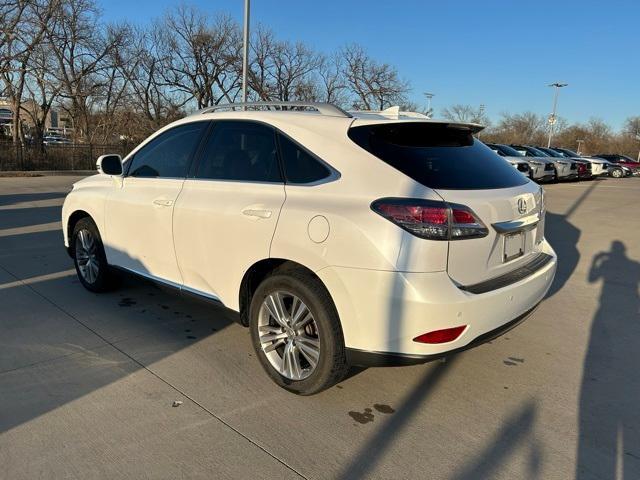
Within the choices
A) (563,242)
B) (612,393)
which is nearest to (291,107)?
(612,393)

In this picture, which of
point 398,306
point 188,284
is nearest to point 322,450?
point 398,306

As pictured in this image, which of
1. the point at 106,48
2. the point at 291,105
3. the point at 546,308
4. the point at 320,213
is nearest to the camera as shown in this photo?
the point at 320,213

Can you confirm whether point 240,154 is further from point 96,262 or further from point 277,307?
point 96,262

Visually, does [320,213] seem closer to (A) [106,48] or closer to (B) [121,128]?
(A) [106,48]

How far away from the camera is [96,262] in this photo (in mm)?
4980

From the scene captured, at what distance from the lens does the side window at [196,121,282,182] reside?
337 centimetres

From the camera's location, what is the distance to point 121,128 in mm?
36469

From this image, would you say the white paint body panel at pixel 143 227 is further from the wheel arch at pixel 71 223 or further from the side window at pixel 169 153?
the wheel arch at pixel 71 223

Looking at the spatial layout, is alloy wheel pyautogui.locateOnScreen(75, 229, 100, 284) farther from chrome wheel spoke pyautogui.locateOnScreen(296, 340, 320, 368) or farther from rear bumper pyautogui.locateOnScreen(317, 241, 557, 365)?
rear bumper pyautogui.locateOnScreen(317, 241, 557, 365)

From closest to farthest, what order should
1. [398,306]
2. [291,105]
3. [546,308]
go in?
[398,306]
[291,105]
[546,308]

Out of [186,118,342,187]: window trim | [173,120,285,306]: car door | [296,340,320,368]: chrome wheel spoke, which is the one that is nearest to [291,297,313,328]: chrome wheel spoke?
[296,340,320,368]: chrome wheel spoke

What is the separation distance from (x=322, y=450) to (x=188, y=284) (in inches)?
70.0

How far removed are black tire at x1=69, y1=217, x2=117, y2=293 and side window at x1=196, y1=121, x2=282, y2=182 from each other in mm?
1695

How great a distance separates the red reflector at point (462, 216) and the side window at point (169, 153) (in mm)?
2207
